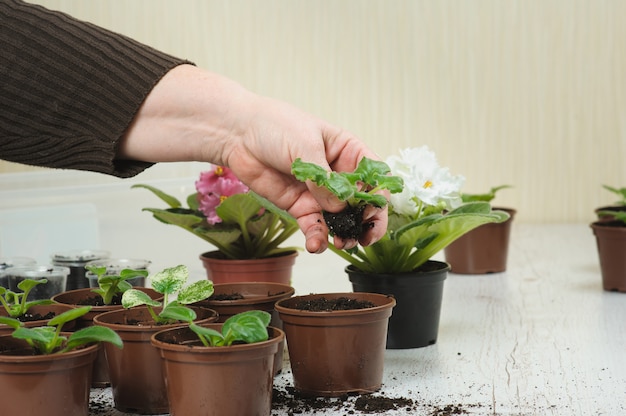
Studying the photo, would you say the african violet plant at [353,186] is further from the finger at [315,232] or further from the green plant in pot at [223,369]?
the green plant in pot at [223,369]

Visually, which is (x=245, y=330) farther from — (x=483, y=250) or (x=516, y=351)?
(x=483, y=250)

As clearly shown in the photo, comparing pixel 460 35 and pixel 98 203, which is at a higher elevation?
pixel 460 35

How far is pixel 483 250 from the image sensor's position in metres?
2.09

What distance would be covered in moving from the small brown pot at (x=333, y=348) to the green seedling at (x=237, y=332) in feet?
0.47

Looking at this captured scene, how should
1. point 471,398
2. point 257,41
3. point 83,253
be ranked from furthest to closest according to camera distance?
point 257,41, point 83,253, point 471,398

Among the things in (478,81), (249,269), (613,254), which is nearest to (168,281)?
(249,269)

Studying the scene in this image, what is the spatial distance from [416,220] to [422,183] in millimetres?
75

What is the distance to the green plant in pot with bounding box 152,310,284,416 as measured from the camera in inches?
37.0

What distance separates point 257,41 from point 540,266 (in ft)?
4.47

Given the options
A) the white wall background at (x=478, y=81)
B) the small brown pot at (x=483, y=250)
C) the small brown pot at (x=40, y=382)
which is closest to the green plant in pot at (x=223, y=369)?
the small brown pot at (x=40, y=382)

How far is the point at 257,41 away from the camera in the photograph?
3.01 meters

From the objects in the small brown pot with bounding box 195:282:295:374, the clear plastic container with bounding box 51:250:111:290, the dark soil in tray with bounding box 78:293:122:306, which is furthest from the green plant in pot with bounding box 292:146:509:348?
the clear plastic container with bounding box 51:250:111:290

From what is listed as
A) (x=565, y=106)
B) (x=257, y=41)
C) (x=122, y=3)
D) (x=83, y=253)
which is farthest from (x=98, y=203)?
(x=565, y=106)

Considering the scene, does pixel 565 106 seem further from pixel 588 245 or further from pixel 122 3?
pixel 122 3
